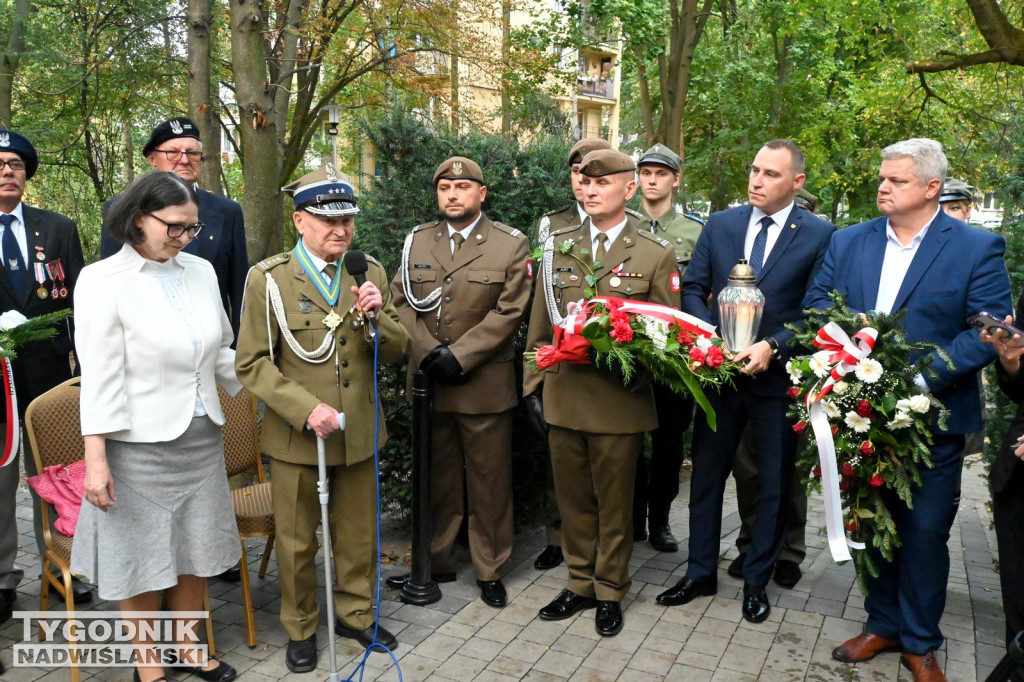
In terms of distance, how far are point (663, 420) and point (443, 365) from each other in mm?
1695

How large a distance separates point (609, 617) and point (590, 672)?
492 millimetres

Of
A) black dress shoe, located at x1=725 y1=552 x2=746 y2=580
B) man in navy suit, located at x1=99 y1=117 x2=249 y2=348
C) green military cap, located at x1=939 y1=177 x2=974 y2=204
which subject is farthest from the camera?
green military cap, located at x1=939 y1=177 x2=974 y2=204

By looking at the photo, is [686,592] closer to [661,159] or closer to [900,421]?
[900,421]

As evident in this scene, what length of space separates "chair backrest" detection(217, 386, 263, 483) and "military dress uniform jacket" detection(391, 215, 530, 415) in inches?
36.2

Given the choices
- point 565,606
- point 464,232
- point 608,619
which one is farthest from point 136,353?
point 608,619

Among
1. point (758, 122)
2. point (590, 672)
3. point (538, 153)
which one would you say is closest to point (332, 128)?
point (758, 122)

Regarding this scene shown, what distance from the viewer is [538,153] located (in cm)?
A: 636

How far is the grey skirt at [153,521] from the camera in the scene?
3.88m

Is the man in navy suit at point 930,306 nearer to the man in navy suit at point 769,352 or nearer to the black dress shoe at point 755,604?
the man in navy suit at point 769,352

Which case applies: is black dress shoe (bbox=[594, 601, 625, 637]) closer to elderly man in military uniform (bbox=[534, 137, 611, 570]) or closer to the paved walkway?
the paved walkway

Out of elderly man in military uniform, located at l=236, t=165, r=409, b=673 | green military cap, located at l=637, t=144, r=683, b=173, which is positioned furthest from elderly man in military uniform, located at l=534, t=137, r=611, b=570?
elderly man in military uniform, located at l=236, t=165, r=409, b=673

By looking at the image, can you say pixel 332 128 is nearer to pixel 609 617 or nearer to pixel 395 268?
pixel 395 268

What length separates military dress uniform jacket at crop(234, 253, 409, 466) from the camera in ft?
13.6

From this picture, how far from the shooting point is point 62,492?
4363 mm
